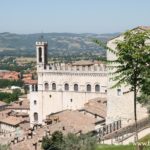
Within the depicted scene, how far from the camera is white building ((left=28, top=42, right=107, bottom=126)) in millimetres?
55131

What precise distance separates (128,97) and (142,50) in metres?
21.0

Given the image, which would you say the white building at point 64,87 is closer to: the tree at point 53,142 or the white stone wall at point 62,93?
the white stone wall at point 62,93

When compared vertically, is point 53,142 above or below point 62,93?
above

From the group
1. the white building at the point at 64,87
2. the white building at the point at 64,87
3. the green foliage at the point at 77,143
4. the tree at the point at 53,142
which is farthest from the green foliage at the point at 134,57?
the white building at the point at 64,87

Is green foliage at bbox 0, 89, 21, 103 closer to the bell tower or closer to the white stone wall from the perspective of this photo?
the bell tower

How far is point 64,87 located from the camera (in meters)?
56.7

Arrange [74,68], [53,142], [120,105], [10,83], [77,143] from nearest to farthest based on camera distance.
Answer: [77,143], [53,142], [120,105], [74,68], [10,83]

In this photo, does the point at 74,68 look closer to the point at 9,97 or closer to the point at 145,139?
the point at 145,139

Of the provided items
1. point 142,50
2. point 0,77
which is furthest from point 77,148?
point 0,77

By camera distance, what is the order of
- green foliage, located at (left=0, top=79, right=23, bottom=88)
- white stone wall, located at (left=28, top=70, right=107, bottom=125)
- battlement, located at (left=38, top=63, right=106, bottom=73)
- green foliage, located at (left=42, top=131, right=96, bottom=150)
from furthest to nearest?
green foliage, located at (left=0, top=79, right=23, bottom=88) → white stone wall, located at (left=28, top=70, right=107, bottom=125) → battlement, located at (left=38, top=63, right=106, bottom=73) → green foliage, located at (left=42, top=131, right=96, bottom=150)

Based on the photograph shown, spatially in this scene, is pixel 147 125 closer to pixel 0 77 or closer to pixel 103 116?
pixel 103 116

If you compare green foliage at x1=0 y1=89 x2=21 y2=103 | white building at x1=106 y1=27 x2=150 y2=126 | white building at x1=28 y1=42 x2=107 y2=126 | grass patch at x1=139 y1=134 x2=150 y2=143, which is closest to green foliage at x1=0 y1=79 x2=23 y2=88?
green foliage at x1=0 y1=89 x2=21 y2=103

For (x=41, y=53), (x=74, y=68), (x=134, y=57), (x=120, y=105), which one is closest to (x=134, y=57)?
(x=134, y=57)

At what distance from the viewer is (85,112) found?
44594 millimetres
